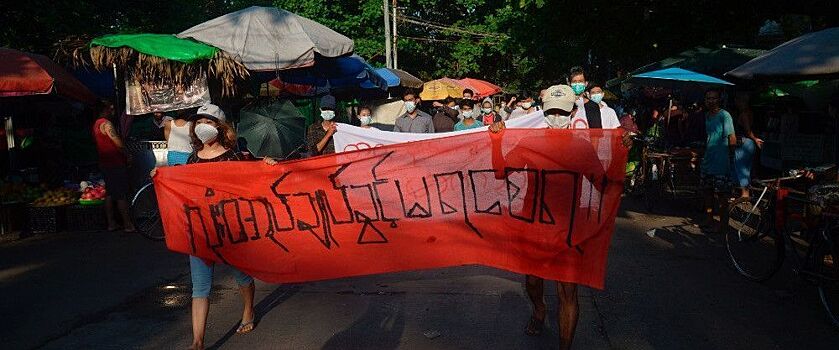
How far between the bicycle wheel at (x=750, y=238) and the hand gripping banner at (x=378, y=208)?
3.27 meters

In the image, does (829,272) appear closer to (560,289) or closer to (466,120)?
(560,289)

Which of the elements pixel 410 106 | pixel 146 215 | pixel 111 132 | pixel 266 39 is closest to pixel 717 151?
pixel 410 106

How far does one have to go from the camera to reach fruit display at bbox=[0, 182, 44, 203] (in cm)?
946

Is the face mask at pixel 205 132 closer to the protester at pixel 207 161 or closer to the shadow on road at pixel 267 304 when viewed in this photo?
the protester at pixel 207 161

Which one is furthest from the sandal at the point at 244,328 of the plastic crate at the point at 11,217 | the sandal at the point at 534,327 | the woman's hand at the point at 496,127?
the plastic crate at the point at 11,217

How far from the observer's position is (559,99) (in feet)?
14.4

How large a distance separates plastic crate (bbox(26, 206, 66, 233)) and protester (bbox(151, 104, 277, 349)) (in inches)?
229

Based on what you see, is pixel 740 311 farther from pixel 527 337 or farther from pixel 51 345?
pixel 51 345

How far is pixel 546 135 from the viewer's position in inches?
169

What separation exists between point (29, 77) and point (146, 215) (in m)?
2.43

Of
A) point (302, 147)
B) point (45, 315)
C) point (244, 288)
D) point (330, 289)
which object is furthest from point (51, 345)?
point (302, 147)

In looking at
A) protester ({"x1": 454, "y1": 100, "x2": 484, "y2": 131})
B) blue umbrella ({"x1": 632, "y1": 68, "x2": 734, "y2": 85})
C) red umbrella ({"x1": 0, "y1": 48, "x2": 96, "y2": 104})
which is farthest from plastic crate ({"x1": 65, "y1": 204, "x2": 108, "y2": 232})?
blue umbrella ({"x1": 632, "y1": 68, "x2": 734, "y2": 85})

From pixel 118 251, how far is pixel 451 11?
90.6ft

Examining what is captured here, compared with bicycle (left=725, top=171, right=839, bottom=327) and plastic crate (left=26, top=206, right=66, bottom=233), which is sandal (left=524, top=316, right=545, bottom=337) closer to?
bicycle (left=725, top=171, right=839, bottom=327)
